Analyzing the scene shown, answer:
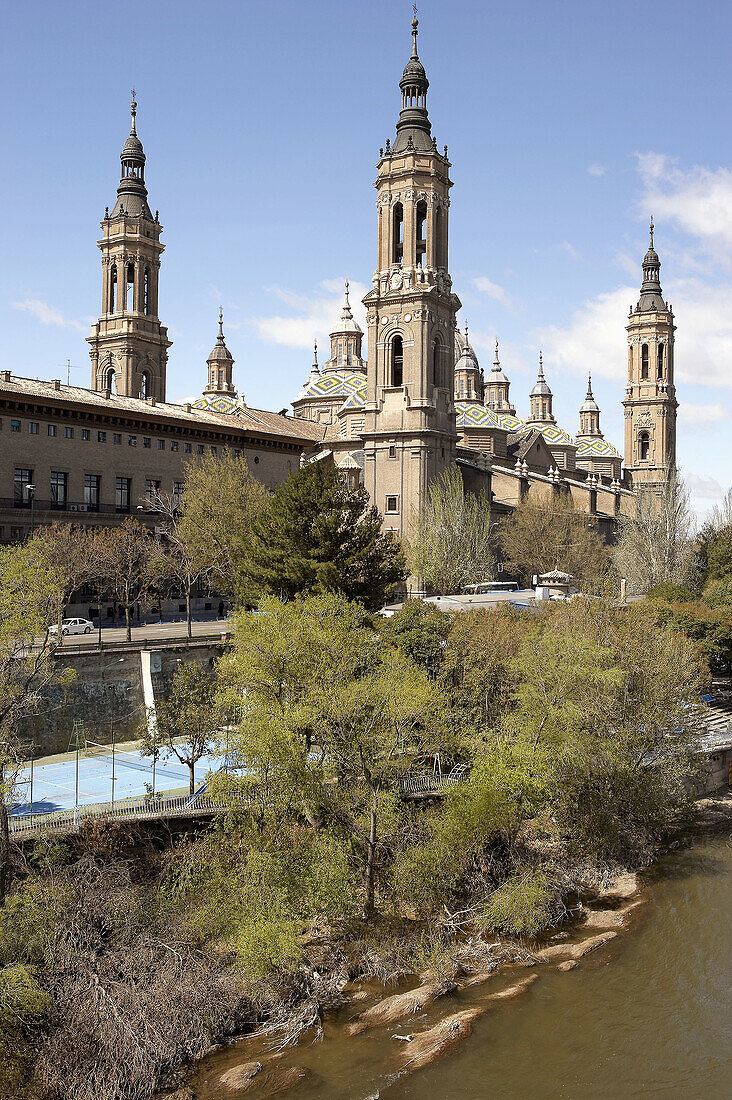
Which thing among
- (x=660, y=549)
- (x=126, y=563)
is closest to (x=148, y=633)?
(x=126, y=563)

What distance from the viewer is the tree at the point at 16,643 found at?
802 inches

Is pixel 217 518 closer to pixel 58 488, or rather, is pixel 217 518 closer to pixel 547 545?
pixel 58 488

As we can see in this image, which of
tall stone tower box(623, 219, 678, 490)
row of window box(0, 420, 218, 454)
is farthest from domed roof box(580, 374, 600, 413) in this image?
row of window box(0, 420, 218, 454)

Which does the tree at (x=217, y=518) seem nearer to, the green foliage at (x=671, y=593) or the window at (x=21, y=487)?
the window at (x=21, y=487)

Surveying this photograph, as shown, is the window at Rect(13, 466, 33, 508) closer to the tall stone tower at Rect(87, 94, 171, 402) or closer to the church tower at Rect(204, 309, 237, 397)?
the tall stone tower at Rect(87, 94, 171, 402)

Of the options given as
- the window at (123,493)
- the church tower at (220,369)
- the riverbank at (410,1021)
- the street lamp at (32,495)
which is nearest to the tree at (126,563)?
the street lamp at (32,495)

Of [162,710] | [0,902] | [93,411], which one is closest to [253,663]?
[162,710]

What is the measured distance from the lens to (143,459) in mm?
55906

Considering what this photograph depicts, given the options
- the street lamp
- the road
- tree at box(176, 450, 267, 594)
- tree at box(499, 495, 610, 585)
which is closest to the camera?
the road

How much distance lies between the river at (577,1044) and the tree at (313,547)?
16.7 metres

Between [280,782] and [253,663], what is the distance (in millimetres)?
3502

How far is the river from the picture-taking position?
1778 centimetres

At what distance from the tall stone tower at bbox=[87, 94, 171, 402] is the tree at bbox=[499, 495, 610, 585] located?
106 ft

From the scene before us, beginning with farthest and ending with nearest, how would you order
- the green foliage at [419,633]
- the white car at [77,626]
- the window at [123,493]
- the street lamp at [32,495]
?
Result: 1. the window at [123,493]
2. the street lamp at [32,495]
3. the white car at [77,626]
4. the green foliage at [419,633]
